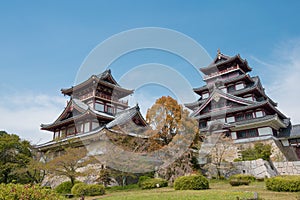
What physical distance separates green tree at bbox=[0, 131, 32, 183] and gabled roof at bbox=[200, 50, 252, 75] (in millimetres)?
26529

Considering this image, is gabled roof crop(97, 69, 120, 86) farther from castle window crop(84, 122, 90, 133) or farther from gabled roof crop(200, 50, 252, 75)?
gabled roof crop(200, 50, 252, 75)

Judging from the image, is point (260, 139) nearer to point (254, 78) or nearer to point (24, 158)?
point (254, 78)

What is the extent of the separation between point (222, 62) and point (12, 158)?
2789cm

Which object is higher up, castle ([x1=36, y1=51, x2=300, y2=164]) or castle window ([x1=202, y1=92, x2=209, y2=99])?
castle window ([x1=202, y1=92, x2=209, y2=99])

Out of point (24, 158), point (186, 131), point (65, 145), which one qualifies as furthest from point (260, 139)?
point (24, 158)

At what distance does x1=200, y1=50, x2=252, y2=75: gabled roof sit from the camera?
3250 cm

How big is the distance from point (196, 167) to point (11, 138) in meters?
15.7

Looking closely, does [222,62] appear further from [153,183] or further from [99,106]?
[153,183]

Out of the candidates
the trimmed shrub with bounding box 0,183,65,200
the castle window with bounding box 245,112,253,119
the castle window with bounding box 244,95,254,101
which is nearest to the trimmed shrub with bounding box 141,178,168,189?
the trimmed shrub with bounding box 0,183,65,200

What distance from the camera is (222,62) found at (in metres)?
33.4

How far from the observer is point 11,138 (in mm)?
20125

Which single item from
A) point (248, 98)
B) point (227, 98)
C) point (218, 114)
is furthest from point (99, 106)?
point (248, 98)

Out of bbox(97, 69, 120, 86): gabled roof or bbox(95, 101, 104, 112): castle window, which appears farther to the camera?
bbox(97, 69, 120, 86): gabled roof

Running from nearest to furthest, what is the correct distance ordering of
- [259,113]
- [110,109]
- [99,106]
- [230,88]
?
[259,113] → [99,106] → [110,109] → [230,88]
